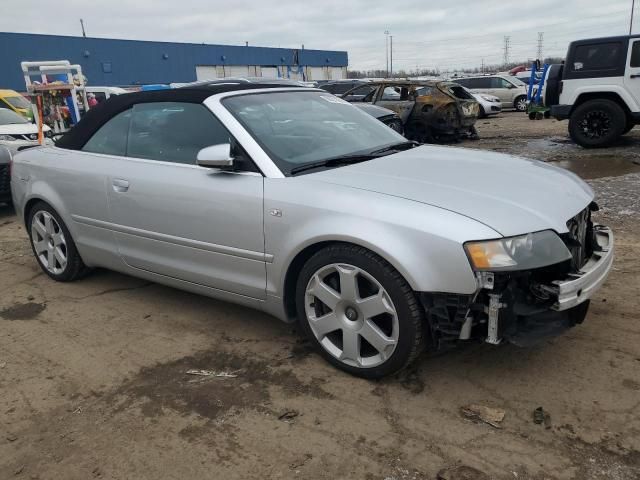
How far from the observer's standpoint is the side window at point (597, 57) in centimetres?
951

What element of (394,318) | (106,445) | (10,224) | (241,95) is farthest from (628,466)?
(10,224)

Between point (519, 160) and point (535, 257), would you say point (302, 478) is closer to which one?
point (535, 257)

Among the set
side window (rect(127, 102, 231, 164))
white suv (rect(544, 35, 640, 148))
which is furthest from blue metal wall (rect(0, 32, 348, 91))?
side window (rect(127, 102, 231, 164))

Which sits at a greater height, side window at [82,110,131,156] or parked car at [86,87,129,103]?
parked car at [86,87,129,103]

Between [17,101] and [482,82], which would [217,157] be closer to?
[17,101]

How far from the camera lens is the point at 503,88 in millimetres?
21969

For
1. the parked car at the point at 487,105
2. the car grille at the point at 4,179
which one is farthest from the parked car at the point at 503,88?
the car grille at the point at 4,179

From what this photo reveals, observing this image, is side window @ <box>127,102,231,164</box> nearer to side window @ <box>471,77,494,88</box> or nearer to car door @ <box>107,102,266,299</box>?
car door @ <box>107,102,266,299</box>

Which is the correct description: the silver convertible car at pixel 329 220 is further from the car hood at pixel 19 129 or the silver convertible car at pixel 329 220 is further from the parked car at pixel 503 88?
the parked car at pixel 503 88

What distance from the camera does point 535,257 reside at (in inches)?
94.8

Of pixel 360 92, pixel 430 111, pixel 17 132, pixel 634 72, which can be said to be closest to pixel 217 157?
pixel 17 132

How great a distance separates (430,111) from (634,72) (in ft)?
12.6

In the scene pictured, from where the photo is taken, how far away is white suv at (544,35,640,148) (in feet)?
31.0

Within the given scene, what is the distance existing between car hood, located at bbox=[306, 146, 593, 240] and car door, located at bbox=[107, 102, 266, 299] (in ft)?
1.74
